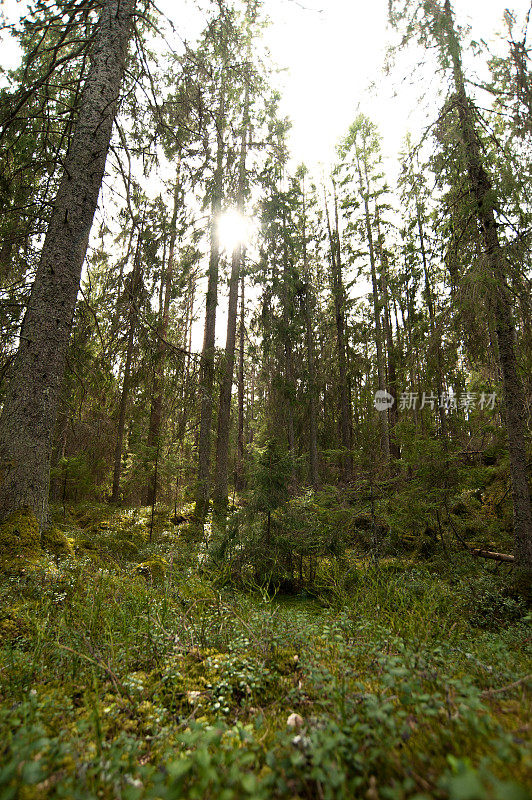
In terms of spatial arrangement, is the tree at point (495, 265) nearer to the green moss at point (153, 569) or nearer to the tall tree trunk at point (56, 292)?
the tall tree trunk at point (56, 292)

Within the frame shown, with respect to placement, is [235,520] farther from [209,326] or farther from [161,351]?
[209,326]

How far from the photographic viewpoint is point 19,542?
152 inches

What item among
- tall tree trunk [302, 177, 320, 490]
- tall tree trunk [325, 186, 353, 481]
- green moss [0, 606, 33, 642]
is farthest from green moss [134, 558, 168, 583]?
tall tree trunk [325, 186, 353, 481]

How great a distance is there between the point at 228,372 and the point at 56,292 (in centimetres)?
658

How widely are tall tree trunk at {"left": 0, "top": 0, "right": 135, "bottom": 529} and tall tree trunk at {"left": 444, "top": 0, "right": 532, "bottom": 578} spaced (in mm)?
5012

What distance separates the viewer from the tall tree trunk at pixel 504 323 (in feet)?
16.7

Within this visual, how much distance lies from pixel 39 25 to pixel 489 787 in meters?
7.72

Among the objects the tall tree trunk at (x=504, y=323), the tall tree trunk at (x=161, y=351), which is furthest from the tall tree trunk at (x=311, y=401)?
the tall tree trunk at (x=504, y=323)

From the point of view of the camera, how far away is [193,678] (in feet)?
7.72

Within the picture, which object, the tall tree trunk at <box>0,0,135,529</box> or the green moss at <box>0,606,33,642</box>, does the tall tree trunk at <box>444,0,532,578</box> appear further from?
the green moss at <box>0,606,33,642</box>

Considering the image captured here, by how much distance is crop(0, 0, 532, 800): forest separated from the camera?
4.51ft

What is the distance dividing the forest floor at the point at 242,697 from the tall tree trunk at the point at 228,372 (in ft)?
23.3

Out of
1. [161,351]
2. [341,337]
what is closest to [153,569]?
[161,351]

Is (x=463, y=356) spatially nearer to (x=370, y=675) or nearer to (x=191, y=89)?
(x=370, y=675)
